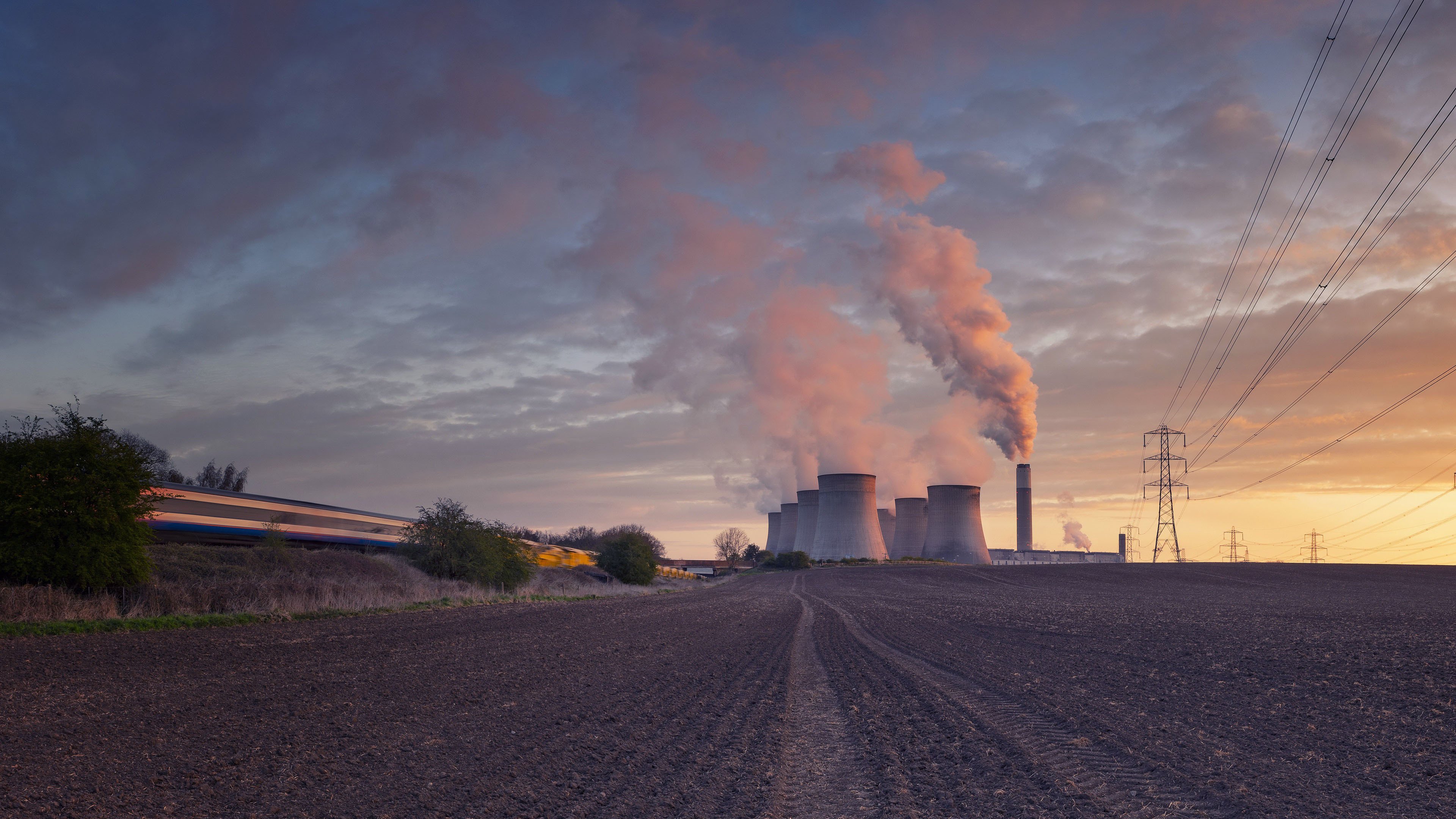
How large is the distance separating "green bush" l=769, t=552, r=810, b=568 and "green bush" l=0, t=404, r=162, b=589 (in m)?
→ 63.4

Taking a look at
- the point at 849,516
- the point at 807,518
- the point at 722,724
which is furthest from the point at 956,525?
the point at 722,724

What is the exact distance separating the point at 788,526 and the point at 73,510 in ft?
258

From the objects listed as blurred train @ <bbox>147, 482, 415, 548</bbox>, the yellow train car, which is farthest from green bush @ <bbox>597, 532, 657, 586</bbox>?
blurred train @ <bbox>147, 482, 415, 548</bbox>

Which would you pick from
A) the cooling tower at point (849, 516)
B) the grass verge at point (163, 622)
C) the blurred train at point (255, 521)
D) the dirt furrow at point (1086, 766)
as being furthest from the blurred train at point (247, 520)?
the cooling tower at point (849, 516)

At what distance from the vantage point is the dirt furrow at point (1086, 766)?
18.3 ft

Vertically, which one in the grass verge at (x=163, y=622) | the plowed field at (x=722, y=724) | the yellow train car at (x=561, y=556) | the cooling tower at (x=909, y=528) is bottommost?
the grass verge at (x=163, y=622)

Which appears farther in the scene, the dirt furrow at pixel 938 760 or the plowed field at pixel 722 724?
the plowed field at pixel 722 724

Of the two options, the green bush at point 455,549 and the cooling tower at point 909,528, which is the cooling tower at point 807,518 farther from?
the green bush at point 455,549

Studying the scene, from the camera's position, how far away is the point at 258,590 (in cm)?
2055

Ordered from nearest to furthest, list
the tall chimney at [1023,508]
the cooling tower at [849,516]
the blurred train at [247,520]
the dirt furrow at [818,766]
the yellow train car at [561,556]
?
the dirt furrow at [818,766], the blurred train at [247,520], the yellow train car at [561,556], the cooling tower at [849,516], the tall chimney at [1023,508]

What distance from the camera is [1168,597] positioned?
112 feet

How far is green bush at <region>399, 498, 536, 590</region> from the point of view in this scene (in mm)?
34750

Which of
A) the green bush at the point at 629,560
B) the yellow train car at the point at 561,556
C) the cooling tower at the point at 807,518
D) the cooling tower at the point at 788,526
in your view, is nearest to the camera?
the green bush at the point at 629,560

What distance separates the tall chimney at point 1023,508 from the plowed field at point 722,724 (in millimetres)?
57971
